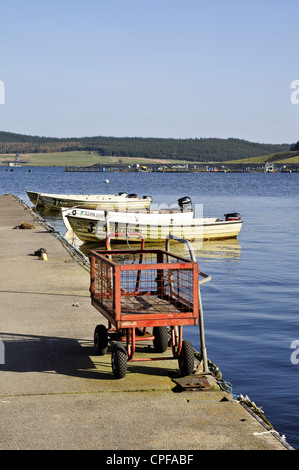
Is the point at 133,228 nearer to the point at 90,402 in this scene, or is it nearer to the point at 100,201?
the point at 100,201

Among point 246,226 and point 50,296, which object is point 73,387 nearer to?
point 50,296

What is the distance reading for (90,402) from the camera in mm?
7328

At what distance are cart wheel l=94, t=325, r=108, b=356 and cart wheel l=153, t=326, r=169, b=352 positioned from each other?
694 millimetres

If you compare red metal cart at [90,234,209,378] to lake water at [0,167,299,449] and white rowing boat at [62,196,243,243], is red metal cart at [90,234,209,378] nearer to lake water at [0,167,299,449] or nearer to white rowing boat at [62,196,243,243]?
lake water at [0,167,299,449]

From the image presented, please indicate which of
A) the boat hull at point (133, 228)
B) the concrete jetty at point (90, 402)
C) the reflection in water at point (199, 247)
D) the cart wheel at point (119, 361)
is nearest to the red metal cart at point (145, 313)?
the cart wheel at point (119, 361)

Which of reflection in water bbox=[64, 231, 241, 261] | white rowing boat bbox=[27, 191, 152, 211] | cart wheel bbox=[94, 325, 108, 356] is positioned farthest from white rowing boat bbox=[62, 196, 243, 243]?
cart wheel bbox=[94, 325, 108, 356]

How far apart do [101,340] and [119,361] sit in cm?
102

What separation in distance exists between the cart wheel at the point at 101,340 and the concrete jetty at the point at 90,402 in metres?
0.10

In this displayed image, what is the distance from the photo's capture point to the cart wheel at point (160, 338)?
9177 millimetres

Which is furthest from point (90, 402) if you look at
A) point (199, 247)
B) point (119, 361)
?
point (199, 247)

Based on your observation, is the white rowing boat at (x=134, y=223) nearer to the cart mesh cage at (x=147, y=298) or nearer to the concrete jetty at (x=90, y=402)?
the concrete jetty at (x=90, y=402)

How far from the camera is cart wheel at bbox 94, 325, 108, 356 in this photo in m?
8.95

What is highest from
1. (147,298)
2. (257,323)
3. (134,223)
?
(147,298)
